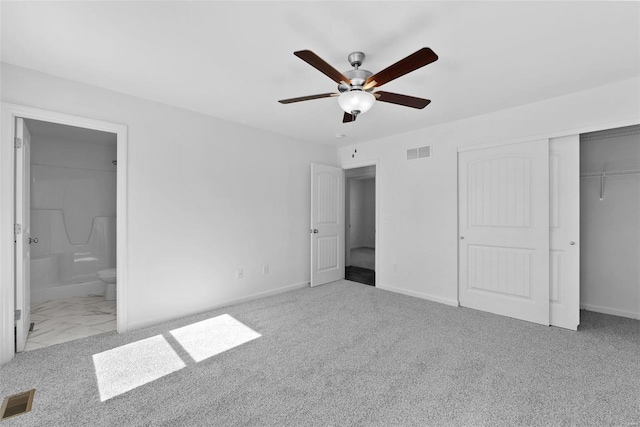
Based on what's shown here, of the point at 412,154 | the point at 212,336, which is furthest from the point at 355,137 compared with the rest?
the point at 212,336

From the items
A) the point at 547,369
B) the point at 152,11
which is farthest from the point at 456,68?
the point at 547,369

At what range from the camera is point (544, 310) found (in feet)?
10.2

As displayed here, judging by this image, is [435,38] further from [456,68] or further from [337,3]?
[337,3]

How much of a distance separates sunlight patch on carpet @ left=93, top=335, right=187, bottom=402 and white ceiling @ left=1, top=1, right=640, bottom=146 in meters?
2.47

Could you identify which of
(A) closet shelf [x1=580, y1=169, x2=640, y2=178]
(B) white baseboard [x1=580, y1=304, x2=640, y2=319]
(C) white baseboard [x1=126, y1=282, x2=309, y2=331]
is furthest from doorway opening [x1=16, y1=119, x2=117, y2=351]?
(A) closet shelf [x1=580, y1=169, x2=640, y2=178]

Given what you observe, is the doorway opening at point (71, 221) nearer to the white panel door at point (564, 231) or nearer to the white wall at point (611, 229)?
the white panel door at point (564, 231)

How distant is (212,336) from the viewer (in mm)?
2805

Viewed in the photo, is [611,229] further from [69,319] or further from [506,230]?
[69,319]

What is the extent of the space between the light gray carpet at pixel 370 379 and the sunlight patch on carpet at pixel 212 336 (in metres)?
0.11

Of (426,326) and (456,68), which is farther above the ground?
(456,68)

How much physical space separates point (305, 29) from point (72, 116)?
2356 mm

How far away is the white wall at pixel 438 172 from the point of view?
283 centimetres

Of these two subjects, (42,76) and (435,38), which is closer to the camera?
(435,38)

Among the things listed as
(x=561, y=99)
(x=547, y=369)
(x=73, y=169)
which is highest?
(x=561, y=99)
